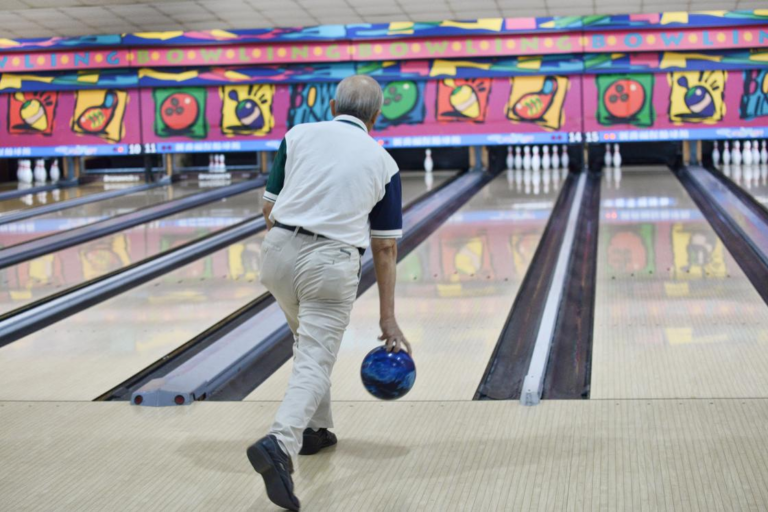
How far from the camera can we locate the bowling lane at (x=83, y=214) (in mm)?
6555

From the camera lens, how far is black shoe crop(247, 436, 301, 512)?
2.14 m

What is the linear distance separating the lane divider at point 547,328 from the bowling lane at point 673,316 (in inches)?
6.7

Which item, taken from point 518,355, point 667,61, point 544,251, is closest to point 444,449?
point 518,355

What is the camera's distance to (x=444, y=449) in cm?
257

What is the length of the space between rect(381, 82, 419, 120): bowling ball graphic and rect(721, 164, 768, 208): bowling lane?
3.00m

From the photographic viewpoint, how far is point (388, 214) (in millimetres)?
2508

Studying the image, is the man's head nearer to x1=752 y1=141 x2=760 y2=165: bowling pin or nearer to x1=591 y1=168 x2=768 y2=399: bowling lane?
x1=591 y1=168 x2=768 y2=399: bowling lane

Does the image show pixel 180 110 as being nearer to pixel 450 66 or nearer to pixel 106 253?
pixel 450 66

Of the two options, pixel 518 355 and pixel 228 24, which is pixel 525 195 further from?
pixel 518 355

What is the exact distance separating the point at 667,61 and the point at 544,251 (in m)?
4.54

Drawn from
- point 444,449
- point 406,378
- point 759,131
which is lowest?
point 444,449

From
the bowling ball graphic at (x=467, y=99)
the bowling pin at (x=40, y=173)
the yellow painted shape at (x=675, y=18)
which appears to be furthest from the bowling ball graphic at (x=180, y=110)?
the yellow painted shape at (x=675, y=18)

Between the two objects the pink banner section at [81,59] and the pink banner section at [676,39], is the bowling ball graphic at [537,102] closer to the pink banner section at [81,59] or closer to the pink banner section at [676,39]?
the pink banner section at [676,39]

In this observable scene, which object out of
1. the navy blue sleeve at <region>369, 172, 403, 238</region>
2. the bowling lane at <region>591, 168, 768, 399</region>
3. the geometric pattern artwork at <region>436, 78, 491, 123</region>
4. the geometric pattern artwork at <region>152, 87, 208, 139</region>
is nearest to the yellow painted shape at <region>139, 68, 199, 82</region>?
the geometric pattern artwork at <region>152, 87, 208, 139</region>
